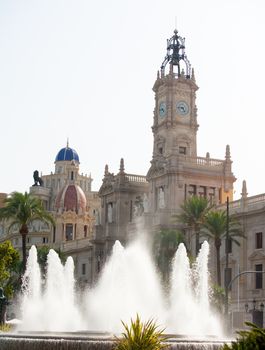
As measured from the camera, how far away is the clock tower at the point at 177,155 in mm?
72500

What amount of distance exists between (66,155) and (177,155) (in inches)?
2659

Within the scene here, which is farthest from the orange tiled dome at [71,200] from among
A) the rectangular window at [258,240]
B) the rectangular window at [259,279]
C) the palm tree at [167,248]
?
the rectangular window at [259,279]

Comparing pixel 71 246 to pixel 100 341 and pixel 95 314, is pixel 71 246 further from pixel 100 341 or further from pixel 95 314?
pixel 100 341

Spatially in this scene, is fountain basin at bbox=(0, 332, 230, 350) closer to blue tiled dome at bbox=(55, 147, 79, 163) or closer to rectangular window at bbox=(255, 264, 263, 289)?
rectangular window at bbox=(255, 264, 263, 289)

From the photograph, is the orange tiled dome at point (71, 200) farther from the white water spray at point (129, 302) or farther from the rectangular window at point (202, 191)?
the white water spray at point (129, 302)

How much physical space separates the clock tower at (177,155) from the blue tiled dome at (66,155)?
59.1 metres

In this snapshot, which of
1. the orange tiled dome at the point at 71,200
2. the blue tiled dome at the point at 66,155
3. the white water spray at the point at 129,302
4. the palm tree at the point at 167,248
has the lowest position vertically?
the white water spray at the point at 129,302

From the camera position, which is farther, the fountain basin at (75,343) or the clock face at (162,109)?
the clock face at (162,109)

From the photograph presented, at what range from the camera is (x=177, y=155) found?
238ft

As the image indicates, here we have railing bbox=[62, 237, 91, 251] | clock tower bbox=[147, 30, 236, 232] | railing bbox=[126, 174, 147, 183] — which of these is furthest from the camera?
railing bbox=[62, 237, 91, 251]

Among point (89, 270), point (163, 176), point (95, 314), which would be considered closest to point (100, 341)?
point (95, 314)

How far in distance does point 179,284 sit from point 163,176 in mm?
25623

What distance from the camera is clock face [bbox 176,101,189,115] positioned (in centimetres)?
7856

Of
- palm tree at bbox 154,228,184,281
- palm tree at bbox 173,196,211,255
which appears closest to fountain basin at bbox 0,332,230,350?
palm tree at bbox 154,228,184,281
